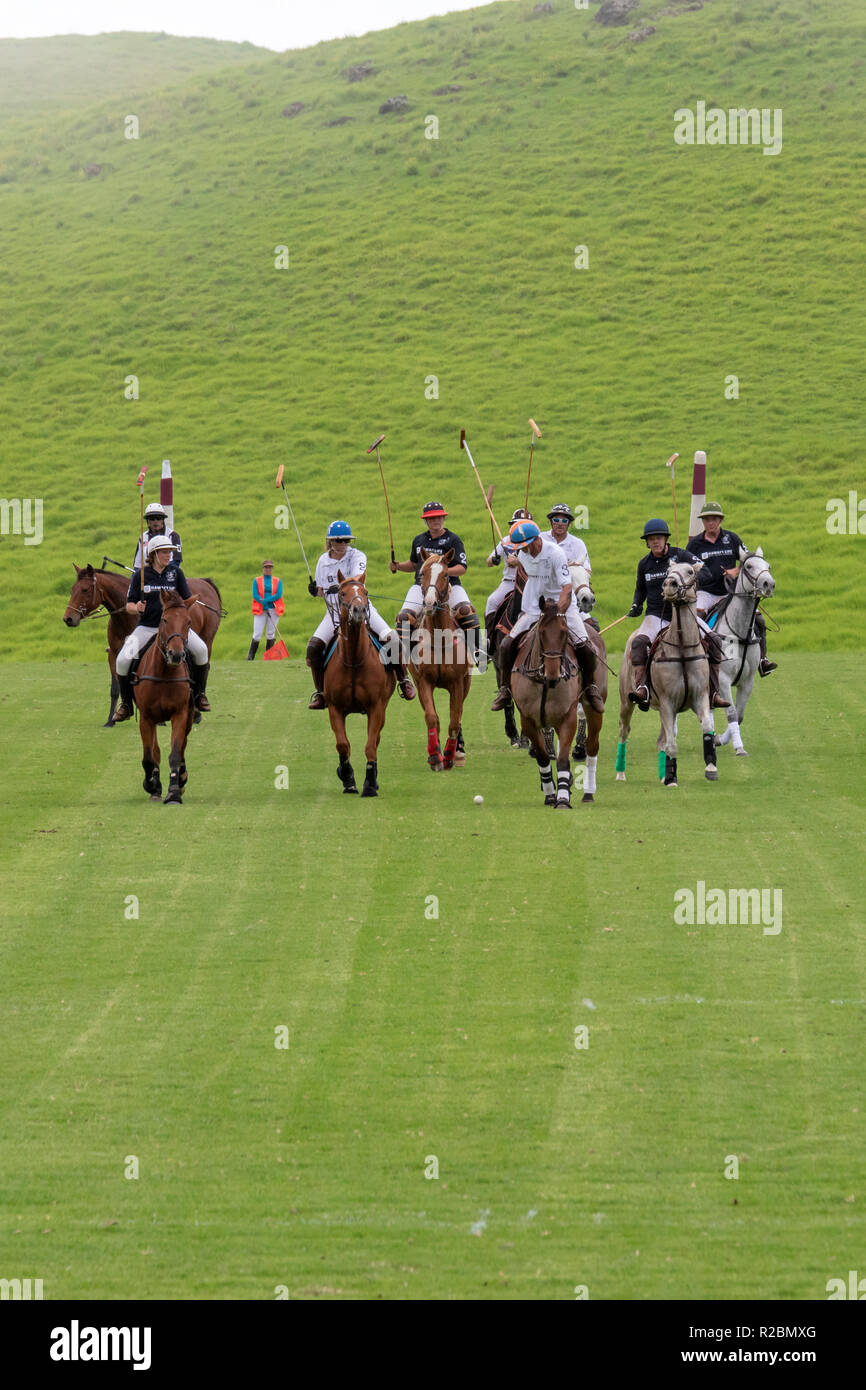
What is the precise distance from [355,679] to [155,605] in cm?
267

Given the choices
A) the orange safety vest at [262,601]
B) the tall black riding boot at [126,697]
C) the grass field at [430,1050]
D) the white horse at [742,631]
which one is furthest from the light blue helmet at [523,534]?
the orange safety vest at [262,601]

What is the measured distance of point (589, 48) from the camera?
303 ft

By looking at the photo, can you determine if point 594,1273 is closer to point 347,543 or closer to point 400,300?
point 347,543

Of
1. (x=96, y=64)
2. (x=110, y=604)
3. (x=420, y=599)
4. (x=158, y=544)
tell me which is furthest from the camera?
(x=96, y=64)

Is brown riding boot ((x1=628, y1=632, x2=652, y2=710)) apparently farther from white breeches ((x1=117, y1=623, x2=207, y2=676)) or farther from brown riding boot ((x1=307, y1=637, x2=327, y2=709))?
white breeches ((x1=117, y1=623, x2=207, y2=676))

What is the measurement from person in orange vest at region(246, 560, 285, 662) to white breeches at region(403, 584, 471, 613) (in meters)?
15.8

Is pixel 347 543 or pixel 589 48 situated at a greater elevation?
pixel 589 48

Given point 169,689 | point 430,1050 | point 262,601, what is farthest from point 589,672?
point 262,601

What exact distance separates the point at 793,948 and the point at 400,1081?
4.28 m

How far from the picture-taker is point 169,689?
20.7 m

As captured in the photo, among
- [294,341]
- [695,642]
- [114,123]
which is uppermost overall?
[114,123]

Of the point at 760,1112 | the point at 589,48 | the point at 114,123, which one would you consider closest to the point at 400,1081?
the point at 760,1112

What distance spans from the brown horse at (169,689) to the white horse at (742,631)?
268 inches

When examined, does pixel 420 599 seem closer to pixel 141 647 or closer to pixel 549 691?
pixel 549 691
